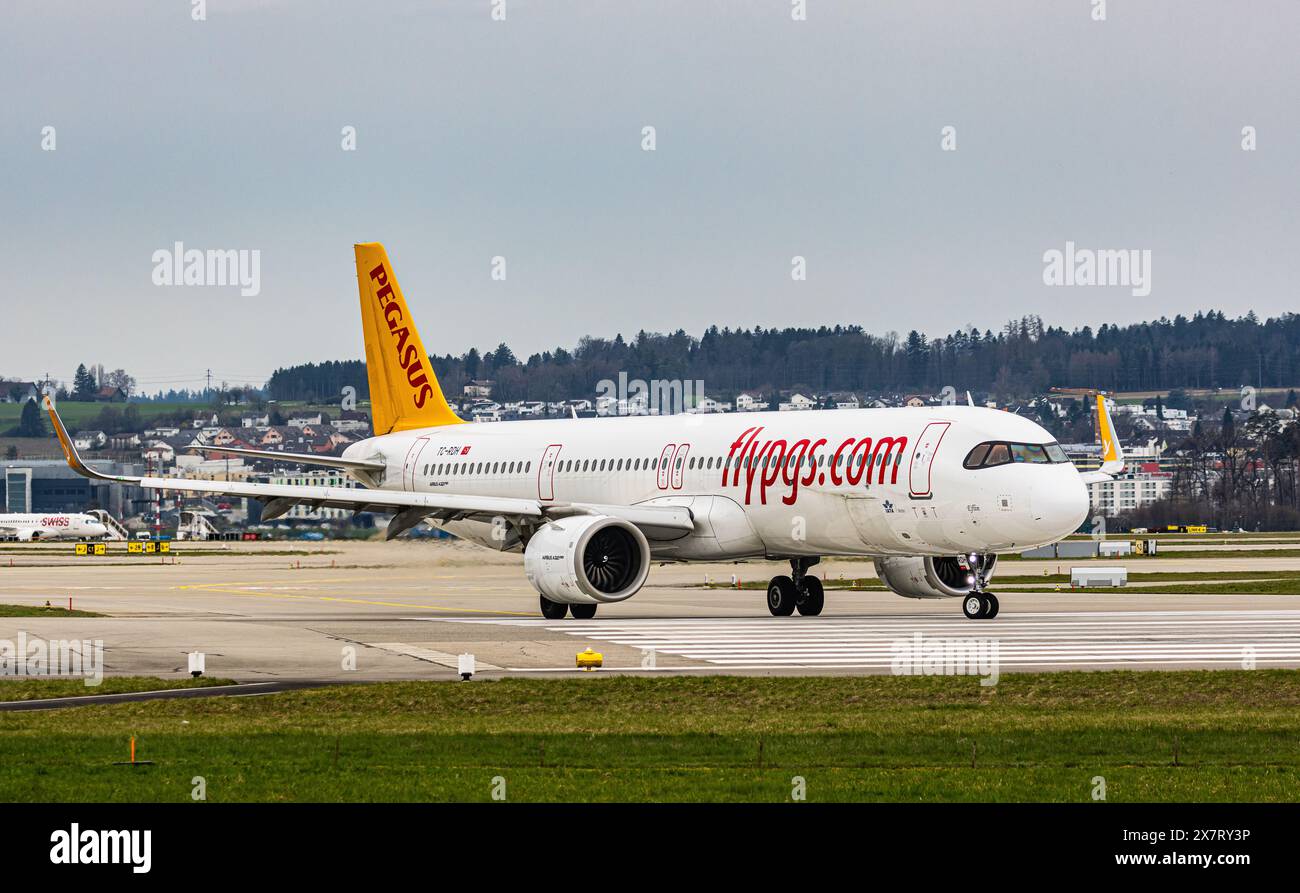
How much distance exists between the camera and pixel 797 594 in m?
40.3

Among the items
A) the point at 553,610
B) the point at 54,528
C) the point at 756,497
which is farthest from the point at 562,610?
the point at 54,528

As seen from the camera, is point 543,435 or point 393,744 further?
point 543,435

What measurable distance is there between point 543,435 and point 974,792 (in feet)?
107

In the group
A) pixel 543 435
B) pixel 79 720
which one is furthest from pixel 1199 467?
pixel 79 720

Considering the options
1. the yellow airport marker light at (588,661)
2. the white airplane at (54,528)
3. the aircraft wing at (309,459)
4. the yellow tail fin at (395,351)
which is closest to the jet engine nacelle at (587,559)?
the aircraft wing at (309,459)

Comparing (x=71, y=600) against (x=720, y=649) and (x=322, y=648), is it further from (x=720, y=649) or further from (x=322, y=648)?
(x=720, y=649)

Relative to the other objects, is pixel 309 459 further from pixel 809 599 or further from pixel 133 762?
pixel 133 762

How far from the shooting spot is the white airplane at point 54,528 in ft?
457

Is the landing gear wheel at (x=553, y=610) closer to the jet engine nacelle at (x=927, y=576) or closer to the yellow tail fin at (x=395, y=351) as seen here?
the jet engine nacelle at (x=927, y=576)

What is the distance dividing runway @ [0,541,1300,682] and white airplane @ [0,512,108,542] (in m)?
81.9

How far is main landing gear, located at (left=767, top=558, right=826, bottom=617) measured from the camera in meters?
40.2

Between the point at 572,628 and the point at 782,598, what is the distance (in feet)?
22.0
